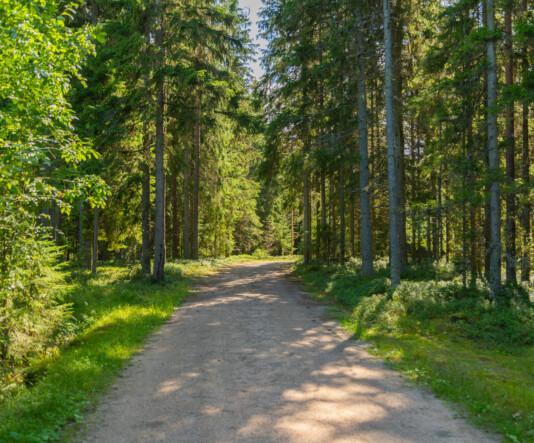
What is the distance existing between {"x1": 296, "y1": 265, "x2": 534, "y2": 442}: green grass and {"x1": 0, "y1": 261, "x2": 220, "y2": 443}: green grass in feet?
16.4

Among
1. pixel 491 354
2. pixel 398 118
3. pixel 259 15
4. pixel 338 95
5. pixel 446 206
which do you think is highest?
pixel 259 15

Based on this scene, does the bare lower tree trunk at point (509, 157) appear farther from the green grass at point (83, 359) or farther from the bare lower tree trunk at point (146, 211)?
the bare lower tree trunk at point (146, 211)

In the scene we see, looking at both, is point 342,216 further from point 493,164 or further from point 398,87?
point 493,164

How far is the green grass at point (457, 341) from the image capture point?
20.1ft

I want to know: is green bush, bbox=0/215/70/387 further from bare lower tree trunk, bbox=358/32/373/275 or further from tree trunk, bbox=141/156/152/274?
bare lower tree trunk, bbox=358/32/373/275

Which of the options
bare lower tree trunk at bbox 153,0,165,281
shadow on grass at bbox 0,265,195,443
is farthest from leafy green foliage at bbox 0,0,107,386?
bare lower tree trunk at bbox 153,0,165,281

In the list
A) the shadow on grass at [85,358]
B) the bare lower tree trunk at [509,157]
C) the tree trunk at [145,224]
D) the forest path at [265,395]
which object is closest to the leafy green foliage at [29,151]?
the shadow on grass at [85,358]

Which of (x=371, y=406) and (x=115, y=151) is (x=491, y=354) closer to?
(x=371, y=406)

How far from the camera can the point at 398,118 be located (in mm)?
20234

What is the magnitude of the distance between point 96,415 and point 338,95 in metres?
18.2

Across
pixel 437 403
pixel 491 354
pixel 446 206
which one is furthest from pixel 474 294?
pixel 437 403

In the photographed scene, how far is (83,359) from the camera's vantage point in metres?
7.95

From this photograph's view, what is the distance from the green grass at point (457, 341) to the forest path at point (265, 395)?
462 millimetres

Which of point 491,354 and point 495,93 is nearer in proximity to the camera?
point 491,354
